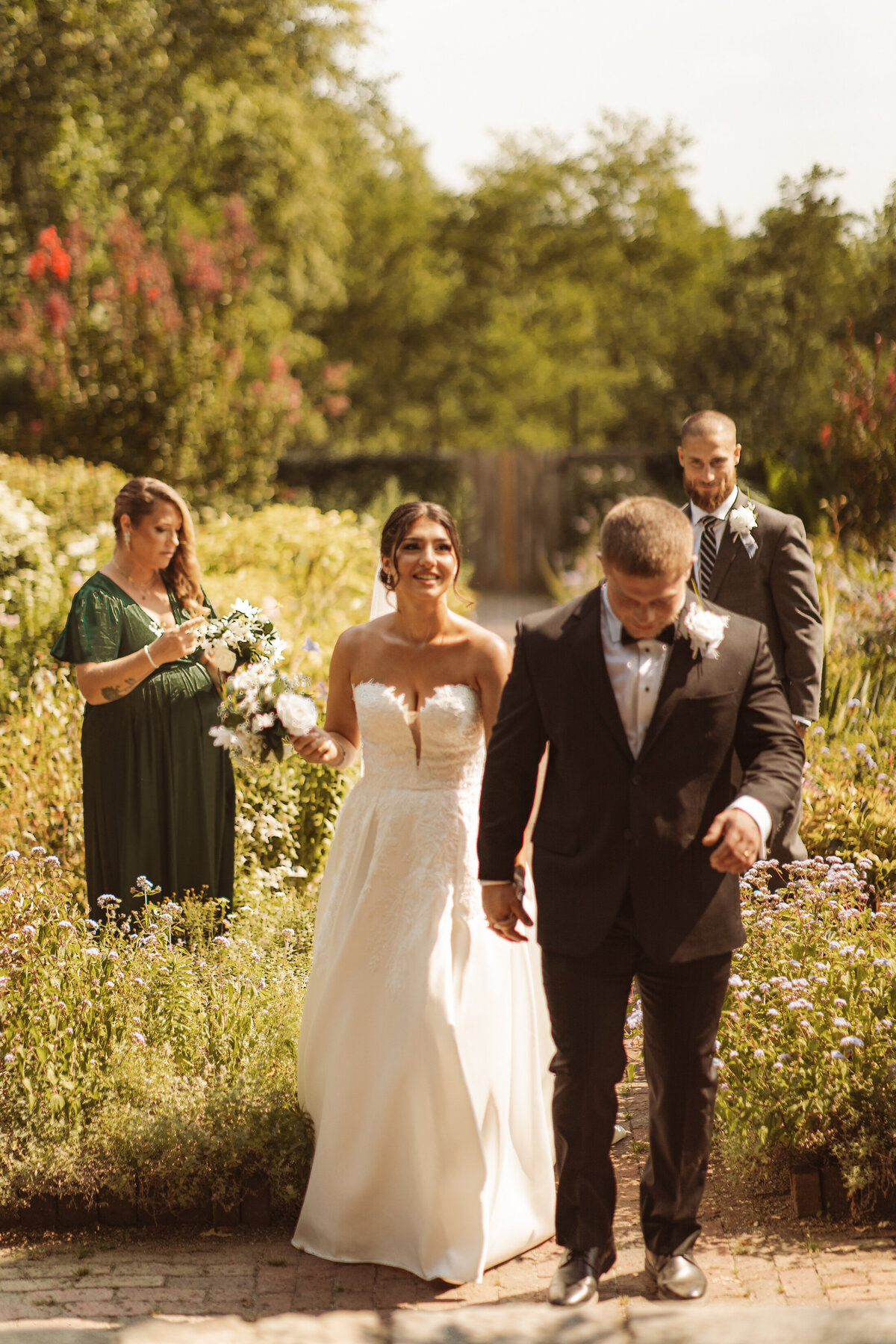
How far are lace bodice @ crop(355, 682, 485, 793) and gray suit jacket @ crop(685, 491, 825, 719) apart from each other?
1494 millimetres

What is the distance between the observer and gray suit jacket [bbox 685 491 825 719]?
4758 millimetres

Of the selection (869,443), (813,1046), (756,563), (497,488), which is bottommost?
(813,1046)

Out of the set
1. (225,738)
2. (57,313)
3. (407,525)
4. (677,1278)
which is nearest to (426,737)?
(407,525)

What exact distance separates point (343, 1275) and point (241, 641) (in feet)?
6.59

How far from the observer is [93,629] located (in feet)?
15.6

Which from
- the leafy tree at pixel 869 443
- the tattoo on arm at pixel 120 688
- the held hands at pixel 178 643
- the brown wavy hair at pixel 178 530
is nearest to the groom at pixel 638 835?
the held hands at pixel 178 643

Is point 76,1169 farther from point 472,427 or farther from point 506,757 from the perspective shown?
point 472,427

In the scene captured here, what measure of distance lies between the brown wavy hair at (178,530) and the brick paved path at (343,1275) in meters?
2.27

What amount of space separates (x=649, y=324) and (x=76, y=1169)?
30.7 metres

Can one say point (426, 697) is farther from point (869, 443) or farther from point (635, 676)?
point (869, 443)

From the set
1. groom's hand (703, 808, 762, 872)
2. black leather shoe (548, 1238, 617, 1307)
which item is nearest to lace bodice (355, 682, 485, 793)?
groom's hand (703, 808, 762, 872)

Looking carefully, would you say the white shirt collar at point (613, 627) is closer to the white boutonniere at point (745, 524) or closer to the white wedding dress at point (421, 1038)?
the white wedding dress at point (421, 1038)

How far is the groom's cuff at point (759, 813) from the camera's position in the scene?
9.42 feet

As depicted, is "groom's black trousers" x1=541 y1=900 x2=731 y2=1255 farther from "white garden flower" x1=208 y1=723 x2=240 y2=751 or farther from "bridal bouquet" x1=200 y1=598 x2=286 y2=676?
"bridal bouquet" x1=200 y1=598 x2=286 y2=676
